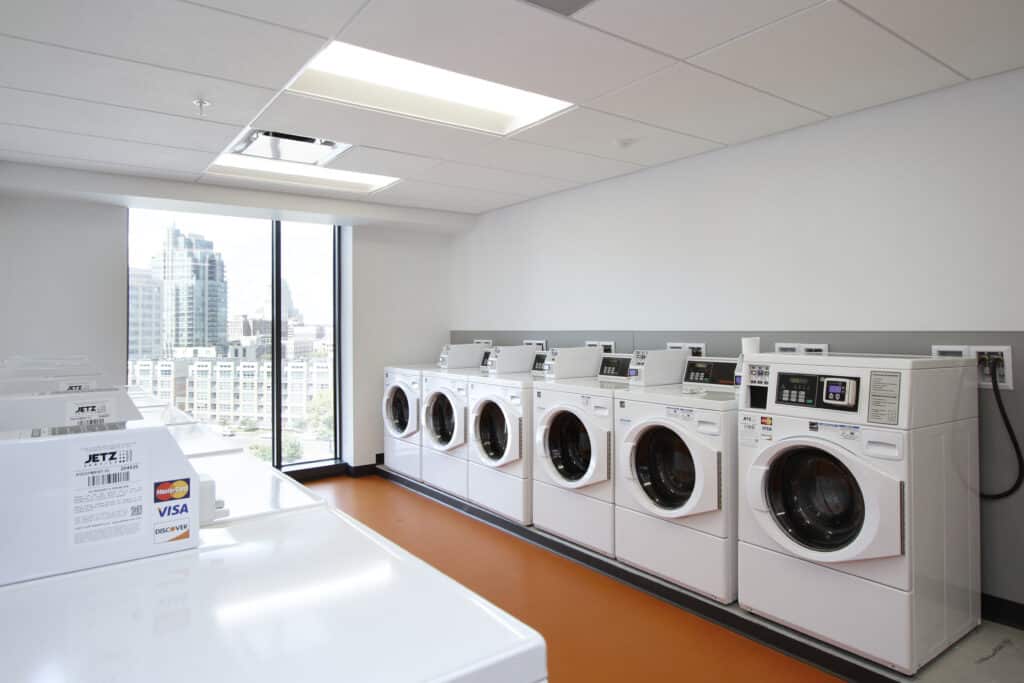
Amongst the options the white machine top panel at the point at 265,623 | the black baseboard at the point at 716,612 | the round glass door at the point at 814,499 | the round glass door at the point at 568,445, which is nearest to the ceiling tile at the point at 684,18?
the round glass door at the point at 814,499

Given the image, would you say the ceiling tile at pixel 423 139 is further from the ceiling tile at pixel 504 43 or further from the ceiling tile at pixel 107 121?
the ceiling tile at pixel 504 43

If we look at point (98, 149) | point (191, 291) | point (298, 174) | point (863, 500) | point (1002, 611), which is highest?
point (298, 174)

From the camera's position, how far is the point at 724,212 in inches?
141

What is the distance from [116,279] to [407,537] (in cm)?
287

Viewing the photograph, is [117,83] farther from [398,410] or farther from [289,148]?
[398,410]

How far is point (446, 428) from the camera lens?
492 cm

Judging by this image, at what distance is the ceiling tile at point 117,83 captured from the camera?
7.54 ft

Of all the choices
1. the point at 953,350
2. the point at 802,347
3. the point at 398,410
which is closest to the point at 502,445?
the point at 398,410

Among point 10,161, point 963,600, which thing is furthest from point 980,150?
point 10,161

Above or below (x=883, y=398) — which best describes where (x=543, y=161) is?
above

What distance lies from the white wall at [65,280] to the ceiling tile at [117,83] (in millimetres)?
2045

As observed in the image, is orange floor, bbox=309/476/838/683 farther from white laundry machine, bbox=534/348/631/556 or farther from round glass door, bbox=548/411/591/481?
→ round glass door, bbox=548/411/591/481

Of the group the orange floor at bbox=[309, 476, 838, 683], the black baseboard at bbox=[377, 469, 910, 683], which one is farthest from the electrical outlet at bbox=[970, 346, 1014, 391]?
the orange floor at bbox=[309, 476, 838, 683]

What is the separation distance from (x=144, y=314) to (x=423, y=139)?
9.45 ft
